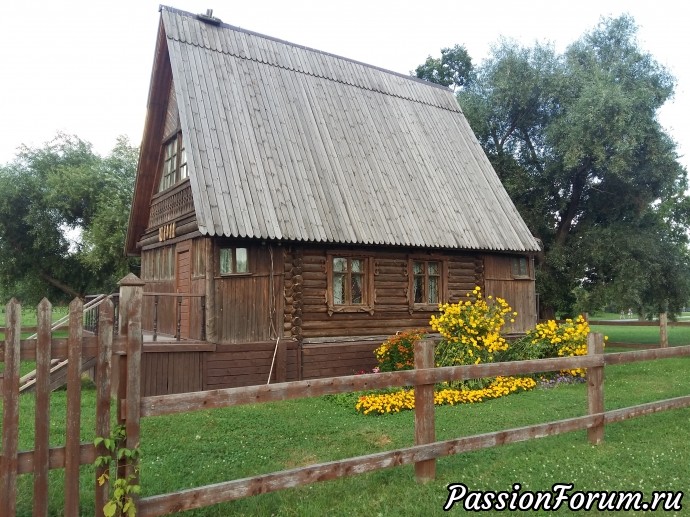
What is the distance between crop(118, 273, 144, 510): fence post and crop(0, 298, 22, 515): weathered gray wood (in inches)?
25.9

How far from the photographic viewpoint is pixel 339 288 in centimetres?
1406

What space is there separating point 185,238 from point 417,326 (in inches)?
255

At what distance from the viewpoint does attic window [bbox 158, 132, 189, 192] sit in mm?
14625

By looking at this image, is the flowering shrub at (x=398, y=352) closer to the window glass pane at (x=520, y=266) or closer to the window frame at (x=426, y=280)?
the window frame at (x=426, y=280)

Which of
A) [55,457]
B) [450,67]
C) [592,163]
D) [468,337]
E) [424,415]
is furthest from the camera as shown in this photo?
[450,67]

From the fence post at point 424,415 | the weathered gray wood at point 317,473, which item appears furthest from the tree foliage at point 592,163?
the fence post at point 424,415

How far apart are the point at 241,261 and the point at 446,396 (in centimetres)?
535

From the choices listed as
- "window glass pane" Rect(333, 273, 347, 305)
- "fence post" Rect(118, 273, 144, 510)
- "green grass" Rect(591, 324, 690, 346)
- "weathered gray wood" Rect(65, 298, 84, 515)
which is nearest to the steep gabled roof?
"window glass pane" Rect(333, 273, 347, 305)

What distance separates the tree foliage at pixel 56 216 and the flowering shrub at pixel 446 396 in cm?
1920

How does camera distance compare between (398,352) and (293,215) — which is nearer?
(398,352)

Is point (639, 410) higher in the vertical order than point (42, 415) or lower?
lower

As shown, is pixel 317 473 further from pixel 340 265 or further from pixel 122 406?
pixel 340 265

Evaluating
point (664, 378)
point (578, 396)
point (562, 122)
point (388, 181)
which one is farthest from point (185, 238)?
point (562, 122)

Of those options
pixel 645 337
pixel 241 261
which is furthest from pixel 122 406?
pixel 645 337
